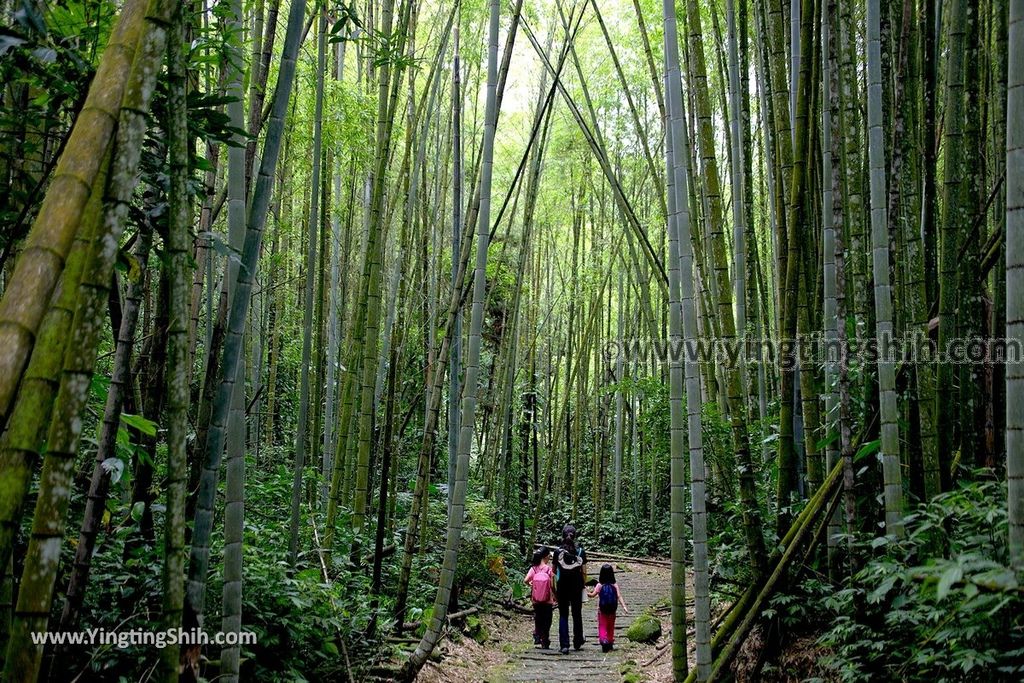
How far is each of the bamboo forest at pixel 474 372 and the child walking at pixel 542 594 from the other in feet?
0.22

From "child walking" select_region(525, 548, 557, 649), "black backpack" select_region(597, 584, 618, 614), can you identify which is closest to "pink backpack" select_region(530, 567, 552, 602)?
"child walking" select_region(525, 548, 557, 649)

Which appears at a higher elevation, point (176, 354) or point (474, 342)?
point (474, 342)

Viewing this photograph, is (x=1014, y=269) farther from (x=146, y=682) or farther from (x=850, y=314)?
(x=146, y=682)

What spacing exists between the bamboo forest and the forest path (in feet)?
0.13

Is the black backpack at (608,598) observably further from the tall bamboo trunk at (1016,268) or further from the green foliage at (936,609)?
the tall bamboo trunk at (1016,268)

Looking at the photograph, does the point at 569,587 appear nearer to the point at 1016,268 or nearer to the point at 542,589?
the point at 542,589

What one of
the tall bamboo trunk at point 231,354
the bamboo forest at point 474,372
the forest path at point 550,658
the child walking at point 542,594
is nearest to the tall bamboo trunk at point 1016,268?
the bamboo forest at point 474,372

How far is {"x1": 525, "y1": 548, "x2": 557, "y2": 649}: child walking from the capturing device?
4.98 meters

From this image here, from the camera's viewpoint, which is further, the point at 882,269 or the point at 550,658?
the point at 550,658

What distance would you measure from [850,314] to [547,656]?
297 cm

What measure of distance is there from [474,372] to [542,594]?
8.52 ft

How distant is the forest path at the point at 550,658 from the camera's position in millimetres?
4172

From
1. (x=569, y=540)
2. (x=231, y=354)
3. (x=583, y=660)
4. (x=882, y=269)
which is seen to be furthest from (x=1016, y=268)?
(x=583, y=660)

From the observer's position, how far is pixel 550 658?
4.84m
